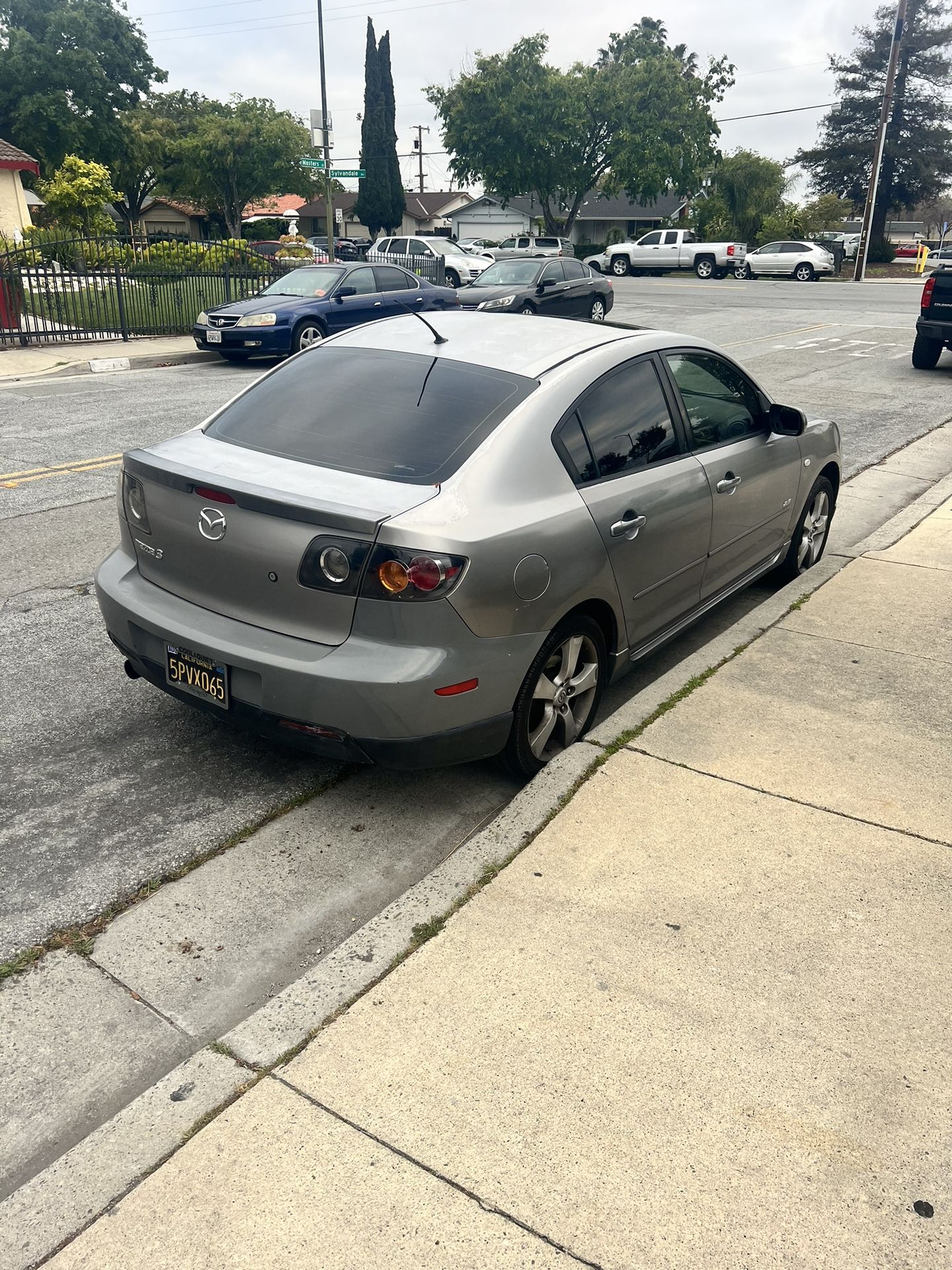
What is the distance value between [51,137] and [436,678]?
60226 mm

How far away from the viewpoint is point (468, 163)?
58.7 m

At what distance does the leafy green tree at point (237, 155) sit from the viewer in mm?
58688

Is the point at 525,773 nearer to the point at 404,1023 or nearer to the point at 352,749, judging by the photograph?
the point at 352,749

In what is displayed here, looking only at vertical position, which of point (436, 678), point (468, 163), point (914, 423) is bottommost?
point (914, 423)

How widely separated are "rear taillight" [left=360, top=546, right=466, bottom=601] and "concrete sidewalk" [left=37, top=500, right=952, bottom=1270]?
934 millimetres

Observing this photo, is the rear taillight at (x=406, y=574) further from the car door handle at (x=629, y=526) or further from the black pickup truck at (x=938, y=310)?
the black pickup truck at (x=938, y=310)

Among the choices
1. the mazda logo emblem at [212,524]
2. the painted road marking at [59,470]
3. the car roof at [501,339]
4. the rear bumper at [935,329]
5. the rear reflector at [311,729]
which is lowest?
the painted road marking at [59,470]

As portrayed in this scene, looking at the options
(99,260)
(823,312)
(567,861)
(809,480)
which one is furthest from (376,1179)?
(823,312)

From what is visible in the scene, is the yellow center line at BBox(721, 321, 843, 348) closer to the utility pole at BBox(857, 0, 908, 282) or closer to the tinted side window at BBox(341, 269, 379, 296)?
the tinted side window at BBox(341, 269, 379, 296)

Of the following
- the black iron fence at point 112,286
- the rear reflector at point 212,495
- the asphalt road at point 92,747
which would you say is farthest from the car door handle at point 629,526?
the black iron fence at point 112,286

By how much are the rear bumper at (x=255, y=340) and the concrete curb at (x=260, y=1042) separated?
13041mm

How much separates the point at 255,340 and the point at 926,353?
10.2m

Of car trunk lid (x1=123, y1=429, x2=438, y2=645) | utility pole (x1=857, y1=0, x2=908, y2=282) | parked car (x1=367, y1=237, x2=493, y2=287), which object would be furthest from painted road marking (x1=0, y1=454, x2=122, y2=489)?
utility pole (x1=857, y1=0, x2=908, y2=282)

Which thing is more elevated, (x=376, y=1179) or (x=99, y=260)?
(x=99, y=260)
